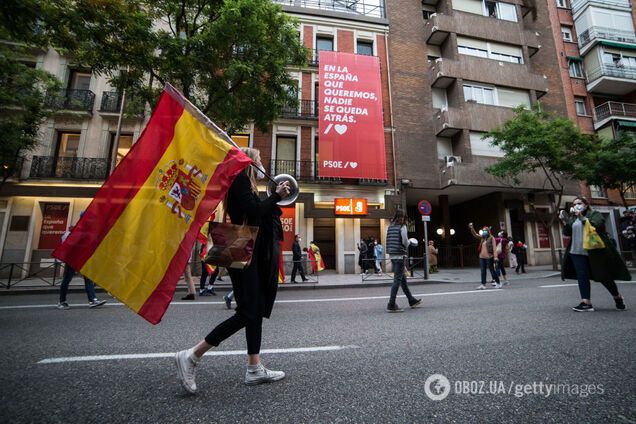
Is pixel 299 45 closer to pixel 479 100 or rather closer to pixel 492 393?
pixel 492 393

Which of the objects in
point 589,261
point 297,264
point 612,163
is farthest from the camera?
point 612,163

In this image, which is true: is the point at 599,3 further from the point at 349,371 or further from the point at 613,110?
the point at 349,371

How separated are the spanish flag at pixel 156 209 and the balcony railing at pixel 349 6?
20.1 metres

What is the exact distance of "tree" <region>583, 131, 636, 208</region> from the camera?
14.2 meters

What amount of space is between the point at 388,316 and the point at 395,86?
17058 millimetres

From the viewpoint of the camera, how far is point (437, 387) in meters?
2.10

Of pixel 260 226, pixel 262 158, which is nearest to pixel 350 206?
pixel 262 158

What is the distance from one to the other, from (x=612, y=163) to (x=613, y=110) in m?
11.6

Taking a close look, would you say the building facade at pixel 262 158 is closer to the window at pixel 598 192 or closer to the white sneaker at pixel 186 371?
the white sneaker at pixel 186 371

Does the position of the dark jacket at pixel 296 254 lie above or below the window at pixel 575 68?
below

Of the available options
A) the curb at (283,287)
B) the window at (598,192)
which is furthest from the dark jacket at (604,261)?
the window at (598,192)

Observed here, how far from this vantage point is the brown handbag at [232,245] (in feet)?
7.13

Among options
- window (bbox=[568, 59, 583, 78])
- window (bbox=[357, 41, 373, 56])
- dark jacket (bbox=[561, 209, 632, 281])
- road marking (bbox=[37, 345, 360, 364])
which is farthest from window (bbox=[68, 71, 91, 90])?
window (bbox=[568, 59, 583, 78])

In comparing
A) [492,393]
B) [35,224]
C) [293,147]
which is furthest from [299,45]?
[35,224]
